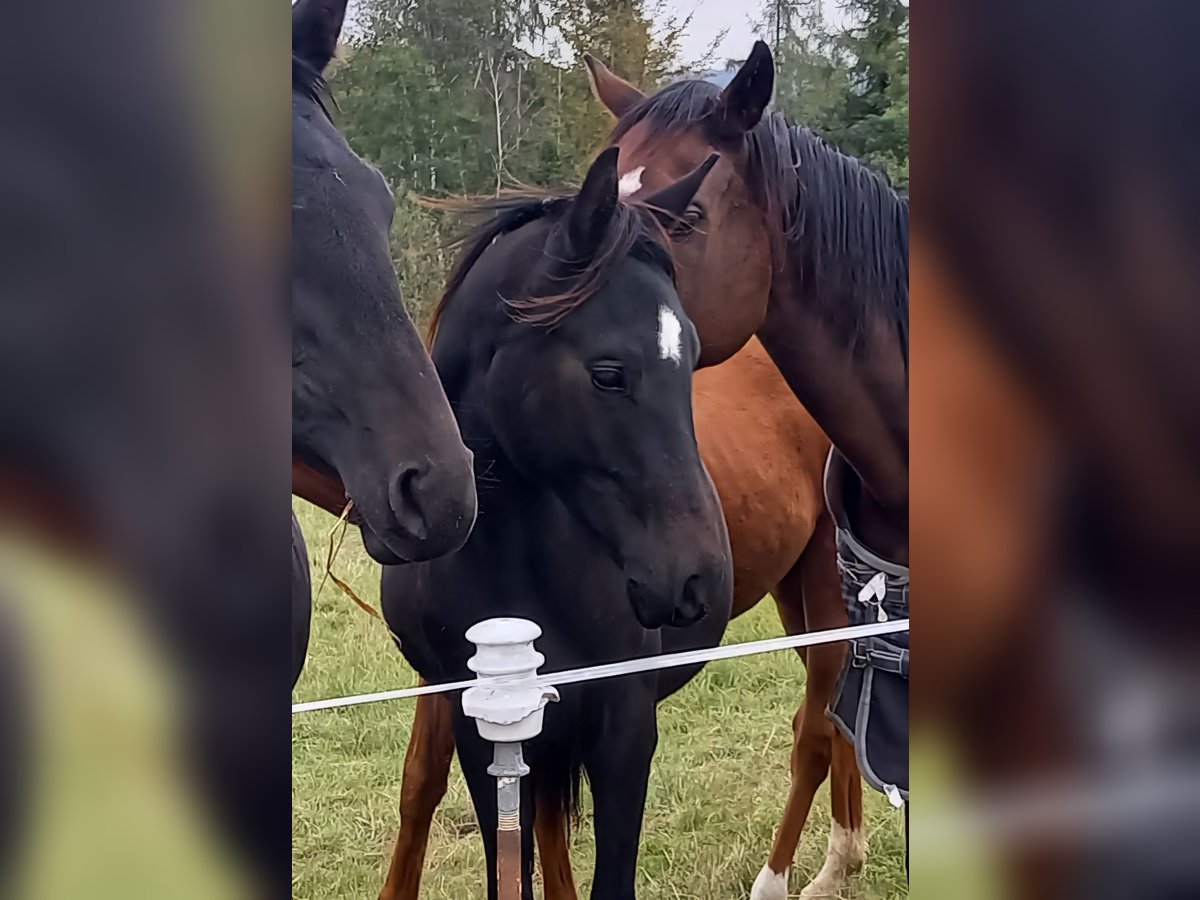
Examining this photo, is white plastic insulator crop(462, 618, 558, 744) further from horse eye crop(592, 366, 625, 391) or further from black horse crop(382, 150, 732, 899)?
horse eye crop(592, 366, 625, 391)

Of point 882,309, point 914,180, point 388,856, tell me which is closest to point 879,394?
point 882,309

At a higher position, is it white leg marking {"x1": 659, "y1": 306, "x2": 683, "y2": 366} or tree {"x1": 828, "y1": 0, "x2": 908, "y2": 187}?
tree {"x1": 828, "y1": 0, "x2": 908, "y2": 187}

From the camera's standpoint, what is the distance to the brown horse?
1811 mm

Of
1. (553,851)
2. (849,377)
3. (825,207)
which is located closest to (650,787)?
(553,851)

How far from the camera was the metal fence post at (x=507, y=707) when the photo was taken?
177 cm

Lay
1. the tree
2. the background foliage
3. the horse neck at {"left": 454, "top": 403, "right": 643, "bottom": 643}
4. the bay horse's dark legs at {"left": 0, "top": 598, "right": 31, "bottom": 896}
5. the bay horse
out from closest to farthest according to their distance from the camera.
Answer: the bay horse's dark legs at {"left": 0, "top": 598, "right": 31, "bottom": 896} < the background foliage < the horse neck at {"left": 454, "top": 403, "right": 643, "bottom": 643} < the bay horse < the tree

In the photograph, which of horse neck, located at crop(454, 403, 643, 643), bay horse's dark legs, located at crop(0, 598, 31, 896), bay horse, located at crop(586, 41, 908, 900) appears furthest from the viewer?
bay horse, located at crop(586, 41, 908, 900)

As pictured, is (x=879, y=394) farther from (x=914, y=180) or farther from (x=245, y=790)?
(x=245, y=790)

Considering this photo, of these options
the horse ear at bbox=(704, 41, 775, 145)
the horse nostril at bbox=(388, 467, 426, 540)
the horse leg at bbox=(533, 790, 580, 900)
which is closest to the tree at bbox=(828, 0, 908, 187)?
the horse ear at bbox=(704, 41, 775, 145)

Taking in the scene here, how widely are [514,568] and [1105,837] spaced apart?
139 centimetres

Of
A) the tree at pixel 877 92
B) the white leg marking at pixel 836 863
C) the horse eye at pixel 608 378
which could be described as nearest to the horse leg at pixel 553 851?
the white leg marking at pixel 836 863

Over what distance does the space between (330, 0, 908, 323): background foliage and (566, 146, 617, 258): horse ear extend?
0.02 m

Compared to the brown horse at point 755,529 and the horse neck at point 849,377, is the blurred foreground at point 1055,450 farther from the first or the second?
the brown horse at point 755,529

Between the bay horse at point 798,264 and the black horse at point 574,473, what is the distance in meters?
0.06
